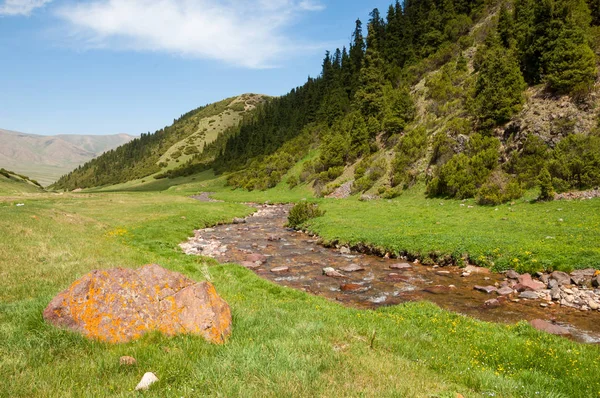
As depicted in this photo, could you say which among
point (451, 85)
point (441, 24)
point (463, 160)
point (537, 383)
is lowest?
point (537, 383)

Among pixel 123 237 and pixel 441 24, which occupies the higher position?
pixel 441 24

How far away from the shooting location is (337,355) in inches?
247

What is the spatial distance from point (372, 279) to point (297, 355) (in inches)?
475

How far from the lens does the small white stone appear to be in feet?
16.4

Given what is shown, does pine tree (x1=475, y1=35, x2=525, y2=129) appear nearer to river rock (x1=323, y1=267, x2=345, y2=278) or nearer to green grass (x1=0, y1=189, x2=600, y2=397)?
river rock (x1=323, y1=267, x2=345, y2=278)

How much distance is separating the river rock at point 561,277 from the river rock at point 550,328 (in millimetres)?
4548

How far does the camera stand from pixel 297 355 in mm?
6137

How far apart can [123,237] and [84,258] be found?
11865 millimetres

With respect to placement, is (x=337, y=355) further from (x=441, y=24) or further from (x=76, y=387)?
(x=441, y=24)

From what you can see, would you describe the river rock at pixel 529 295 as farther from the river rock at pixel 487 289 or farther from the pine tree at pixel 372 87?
the pine tree at pixel 372 87

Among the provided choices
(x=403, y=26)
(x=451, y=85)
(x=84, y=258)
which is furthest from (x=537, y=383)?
(x=403, y=26)

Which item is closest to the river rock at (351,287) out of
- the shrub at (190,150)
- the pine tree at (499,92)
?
the pine tree at (499,92)

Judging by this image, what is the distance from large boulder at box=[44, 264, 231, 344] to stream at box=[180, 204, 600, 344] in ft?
26.3

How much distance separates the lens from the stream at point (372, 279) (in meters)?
12.4
